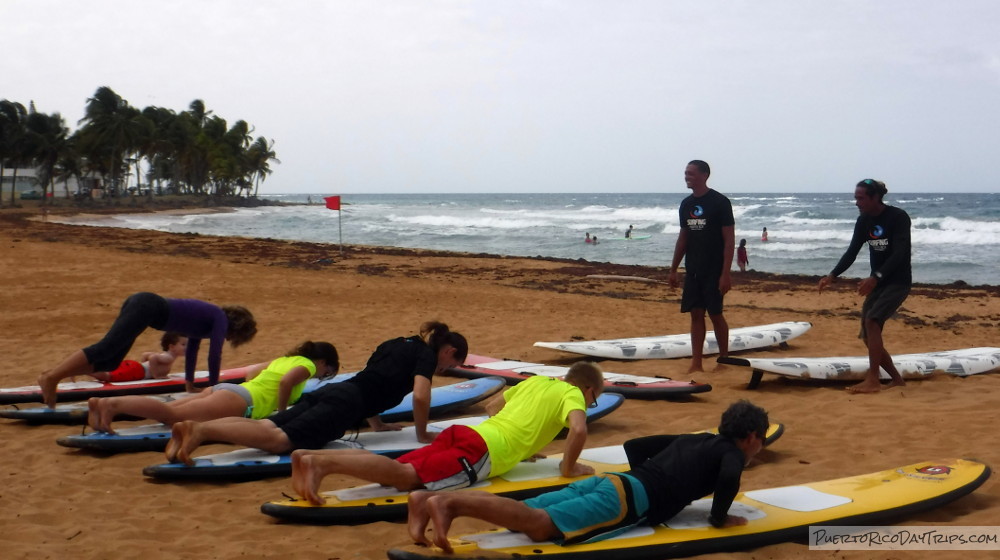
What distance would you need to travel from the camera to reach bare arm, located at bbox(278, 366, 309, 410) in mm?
5469

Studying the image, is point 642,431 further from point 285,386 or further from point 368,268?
point 368,268

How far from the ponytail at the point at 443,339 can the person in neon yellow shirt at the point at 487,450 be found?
41 cm

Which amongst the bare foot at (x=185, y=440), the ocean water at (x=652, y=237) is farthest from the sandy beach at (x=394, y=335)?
the ocean water at (x=652, y=237)

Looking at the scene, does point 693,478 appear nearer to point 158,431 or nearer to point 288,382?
point 288,382

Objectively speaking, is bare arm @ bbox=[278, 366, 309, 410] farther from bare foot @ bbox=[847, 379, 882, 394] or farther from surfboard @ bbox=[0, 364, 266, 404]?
bare foot @ bbox=[847, 379, 882, 394]

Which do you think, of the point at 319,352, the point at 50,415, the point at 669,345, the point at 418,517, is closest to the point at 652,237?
the point at 669,345

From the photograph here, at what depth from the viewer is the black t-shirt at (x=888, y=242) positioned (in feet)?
22.0

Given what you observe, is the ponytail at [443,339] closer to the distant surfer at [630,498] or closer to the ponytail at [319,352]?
the ponytail at [319,352]

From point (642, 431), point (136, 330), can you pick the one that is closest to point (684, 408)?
point (642, 431)

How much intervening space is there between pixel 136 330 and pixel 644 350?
5.29 meters

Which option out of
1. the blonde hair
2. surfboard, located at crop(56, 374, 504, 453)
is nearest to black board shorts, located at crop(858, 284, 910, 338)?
surfboard, located at crop(56, 374, 504, 453)

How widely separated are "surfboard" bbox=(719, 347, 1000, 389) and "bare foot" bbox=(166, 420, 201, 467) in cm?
437

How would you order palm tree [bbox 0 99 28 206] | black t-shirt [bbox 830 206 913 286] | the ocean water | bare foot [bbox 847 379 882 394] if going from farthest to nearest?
1. palm tree [bbox 0 99 28 206]
2. the ocean water
3. bare foot [bbox 847 379 882 394]
4. black t-shirt [bbox 830 206 913 286]

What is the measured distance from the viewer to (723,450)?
3734 mm
